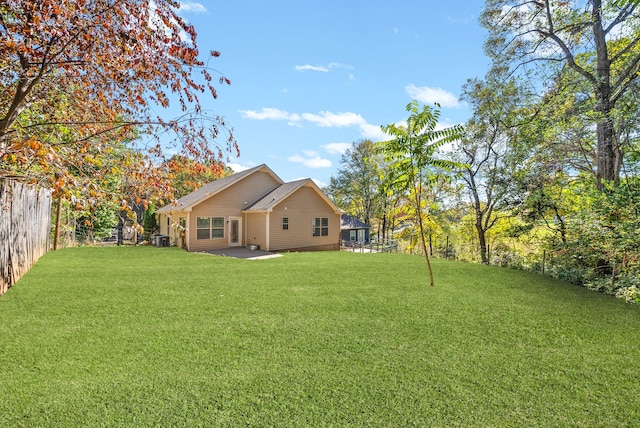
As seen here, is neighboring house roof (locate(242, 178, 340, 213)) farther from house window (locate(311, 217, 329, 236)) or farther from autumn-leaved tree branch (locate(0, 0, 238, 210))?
autumn-leaved tree branch (locate(0, 0, 238, 210))

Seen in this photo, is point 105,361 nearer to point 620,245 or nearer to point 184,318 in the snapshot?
point 184,318

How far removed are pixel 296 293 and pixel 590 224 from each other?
7.21 meters

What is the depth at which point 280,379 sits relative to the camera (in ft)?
10.3

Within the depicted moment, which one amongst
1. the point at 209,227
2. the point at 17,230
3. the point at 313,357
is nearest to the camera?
the point at 313,357

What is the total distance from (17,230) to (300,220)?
41.8 ft

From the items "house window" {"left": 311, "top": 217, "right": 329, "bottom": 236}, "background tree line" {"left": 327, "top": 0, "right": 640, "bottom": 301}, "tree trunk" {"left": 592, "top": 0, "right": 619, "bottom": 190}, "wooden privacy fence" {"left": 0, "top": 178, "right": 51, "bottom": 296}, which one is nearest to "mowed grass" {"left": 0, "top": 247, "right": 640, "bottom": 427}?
"wooden privacy fence" {"left": 0, "top": 178, "right": 51, "bottom": 296}

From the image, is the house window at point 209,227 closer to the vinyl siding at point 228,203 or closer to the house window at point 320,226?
the vinyl siding at point 228,203

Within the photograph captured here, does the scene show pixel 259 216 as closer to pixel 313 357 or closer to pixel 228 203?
pixel 228 203

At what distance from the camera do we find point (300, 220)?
60.8 ft

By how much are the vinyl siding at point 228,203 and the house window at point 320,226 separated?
11.3 feet

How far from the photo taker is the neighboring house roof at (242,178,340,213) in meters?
16.9

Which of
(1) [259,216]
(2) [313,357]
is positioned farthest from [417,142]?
(1) [259,216]

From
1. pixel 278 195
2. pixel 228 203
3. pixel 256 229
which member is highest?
pixel 278 195

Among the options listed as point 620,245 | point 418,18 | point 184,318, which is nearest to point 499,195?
point 620,245
